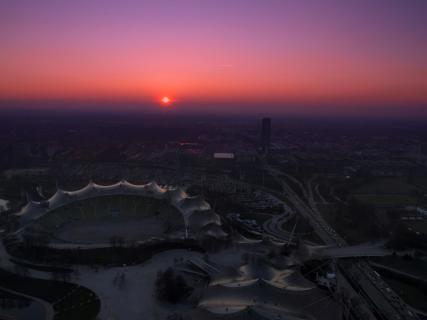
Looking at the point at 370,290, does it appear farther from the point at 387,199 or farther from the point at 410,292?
the point at 387,199

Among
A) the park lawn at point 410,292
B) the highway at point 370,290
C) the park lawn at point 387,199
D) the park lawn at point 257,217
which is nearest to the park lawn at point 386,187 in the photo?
the park lawn at point 387,199

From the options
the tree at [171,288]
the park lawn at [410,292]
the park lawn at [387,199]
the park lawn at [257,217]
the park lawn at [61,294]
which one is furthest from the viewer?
the park lawn at [387,199]

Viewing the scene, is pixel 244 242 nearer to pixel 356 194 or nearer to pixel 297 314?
pixel 297 314

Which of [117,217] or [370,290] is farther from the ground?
[117,217]

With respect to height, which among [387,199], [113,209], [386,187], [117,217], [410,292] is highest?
[113,209]

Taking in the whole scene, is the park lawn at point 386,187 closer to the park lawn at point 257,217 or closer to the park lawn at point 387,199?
the park lawn at point 387,199

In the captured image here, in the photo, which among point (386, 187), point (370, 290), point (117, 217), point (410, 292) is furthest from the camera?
point (386, 187)

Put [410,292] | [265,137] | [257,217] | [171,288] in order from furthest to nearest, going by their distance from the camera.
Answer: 1. [265,137]
2. [257,217]
3. [410,292]
4. [171,288]

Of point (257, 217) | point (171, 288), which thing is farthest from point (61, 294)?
point (257, 217)

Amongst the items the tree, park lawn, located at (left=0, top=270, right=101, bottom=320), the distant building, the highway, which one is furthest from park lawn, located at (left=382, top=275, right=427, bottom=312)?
the distant building

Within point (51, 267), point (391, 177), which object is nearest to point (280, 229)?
point (51, 267)

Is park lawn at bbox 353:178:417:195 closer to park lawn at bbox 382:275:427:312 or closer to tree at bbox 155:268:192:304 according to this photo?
park lawn at bbox 382:275:427:312
